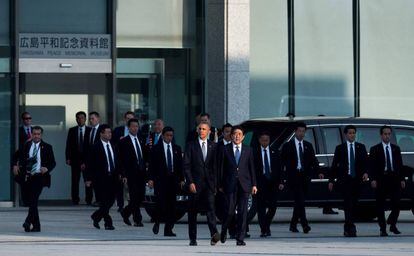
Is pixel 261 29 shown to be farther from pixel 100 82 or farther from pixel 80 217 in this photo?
pixel 80 217

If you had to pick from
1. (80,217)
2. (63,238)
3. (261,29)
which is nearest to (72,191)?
(80,217)

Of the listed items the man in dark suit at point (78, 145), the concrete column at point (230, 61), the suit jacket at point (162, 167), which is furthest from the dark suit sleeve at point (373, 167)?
the man in dark suit at point (78, 145)

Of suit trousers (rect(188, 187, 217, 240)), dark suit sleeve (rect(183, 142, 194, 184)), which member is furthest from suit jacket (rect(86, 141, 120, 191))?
suit trousers (rect(188, 187, 217, 240))

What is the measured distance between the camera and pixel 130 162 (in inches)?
934

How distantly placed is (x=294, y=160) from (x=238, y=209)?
9.15ft

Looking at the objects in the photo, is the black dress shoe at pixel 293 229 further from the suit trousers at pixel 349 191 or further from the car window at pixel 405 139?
the car window at pixel 405 139

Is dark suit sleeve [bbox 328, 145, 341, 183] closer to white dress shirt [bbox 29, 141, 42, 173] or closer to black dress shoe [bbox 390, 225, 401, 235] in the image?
black dress shoe [bbox 390, 225, 401, 235]

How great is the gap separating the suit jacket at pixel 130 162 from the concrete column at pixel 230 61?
5.17 m

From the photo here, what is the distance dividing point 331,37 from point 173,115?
3.71 metres

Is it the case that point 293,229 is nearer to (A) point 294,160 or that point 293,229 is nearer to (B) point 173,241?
(A) point 294,160

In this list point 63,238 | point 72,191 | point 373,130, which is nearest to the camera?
point 63,238

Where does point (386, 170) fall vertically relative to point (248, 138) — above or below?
below

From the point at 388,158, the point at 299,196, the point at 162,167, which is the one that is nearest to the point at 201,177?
the point at 162,167

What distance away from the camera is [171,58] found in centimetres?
2952
